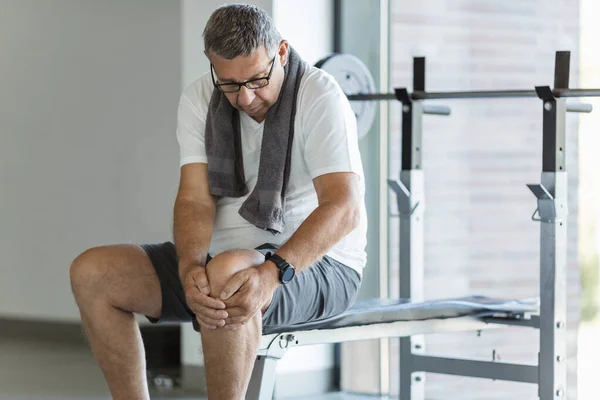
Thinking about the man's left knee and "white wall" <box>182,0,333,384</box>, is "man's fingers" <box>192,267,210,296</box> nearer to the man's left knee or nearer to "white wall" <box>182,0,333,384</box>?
the man's left knee

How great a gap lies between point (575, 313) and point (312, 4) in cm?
138

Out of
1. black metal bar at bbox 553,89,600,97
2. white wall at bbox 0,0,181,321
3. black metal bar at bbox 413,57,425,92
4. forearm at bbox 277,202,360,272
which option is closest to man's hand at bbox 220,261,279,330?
forearm at bbox 277,202,360,272

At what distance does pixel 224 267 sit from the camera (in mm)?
1913

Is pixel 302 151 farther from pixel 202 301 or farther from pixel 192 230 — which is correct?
pixel 202 301

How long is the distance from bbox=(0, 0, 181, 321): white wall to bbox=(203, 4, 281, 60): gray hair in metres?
2.28

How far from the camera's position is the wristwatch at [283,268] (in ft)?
6.50

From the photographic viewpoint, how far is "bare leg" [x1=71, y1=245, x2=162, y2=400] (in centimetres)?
213

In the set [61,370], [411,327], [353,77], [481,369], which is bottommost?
[61,370]

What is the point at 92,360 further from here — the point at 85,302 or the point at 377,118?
the point at 85,302

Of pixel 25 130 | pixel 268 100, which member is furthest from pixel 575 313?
pixel 25 130

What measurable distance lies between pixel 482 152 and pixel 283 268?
167cm

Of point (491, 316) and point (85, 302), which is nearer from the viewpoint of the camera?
point (85, 302)

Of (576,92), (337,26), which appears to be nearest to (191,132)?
(576,92)

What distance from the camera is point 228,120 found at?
2.26 m
